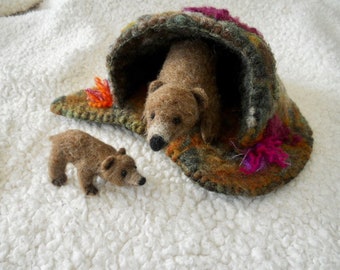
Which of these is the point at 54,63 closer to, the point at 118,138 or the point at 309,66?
the point at 118,138

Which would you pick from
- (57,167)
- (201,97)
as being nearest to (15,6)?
(57,167)

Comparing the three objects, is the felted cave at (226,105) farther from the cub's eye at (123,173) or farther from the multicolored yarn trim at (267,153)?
the cub's eye at (123,173)

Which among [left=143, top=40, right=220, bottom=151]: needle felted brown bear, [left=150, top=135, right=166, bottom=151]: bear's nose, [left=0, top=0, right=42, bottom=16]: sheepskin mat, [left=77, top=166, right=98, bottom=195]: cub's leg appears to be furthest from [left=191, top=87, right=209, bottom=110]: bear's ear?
[left=0, top=0, right=42, bottom=16]: sheepskin mat

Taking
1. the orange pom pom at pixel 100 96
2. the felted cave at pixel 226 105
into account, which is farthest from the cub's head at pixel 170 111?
the orange pom pom at pixel 100 96

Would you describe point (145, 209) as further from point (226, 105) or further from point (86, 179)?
point (226, 105)

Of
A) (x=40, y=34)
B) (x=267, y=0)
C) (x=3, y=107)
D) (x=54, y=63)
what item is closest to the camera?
(x=3, y=107)

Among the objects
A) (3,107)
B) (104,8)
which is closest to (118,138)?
(3,107)

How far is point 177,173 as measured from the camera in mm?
783

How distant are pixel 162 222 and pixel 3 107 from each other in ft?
1.82

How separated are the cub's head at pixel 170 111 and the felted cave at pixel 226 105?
0.35ft

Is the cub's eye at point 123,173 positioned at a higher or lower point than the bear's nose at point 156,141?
lower

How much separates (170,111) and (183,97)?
45 mm

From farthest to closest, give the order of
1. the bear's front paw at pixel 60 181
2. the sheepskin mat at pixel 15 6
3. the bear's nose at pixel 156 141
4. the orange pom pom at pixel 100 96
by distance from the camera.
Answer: the sheepskin mat at pixel 15 6 < the orange pom pom at pixel 100 96 < the bear's front paw at pixel 60 181 < the bear's nose at pixel 156 141

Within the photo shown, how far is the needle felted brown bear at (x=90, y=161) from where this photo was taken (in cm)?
67
